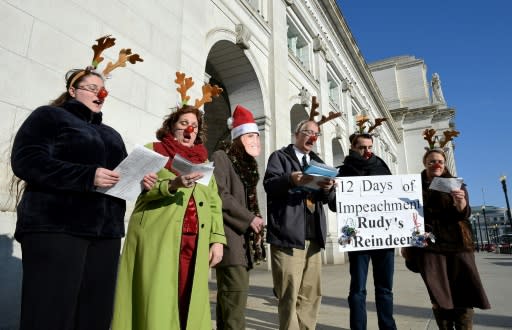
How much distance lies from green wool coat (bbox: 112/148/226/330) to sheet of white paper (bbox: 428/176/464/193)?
220 centimetres

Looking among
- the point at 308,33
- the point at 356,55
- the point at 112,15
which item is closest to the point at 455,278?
the point at 112,15

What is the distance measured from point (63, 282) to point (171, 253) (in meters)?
0.64

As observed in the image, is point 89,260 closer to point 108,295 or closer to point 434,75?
point 108,295

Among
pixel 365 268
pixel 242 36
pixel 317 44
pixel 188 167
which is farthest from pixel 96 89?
pixel 317 44

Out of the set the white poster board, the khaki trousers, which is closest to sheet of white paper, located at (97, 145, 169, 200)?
the khaki trousers

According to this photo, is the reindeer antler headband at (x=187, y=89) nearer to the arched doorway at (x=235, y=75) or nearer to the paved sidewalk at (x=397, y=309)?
the paved sidewalk at (x=397, y=309)

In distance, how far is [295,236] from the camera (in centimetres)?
297

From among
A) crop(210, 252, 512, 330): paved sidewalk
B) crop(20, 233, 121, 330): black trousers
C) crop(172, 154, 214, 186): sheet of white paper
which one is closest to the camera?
crop(20, 233, 121, 330): black trousers

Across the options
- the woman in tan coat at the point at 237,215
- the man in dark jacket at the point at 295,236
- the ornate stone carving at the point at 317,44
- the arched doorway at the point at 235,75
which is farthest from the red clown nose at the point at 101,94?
the ornate stone carving at the point at 317,44

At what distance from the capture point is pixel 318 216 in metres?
3.22

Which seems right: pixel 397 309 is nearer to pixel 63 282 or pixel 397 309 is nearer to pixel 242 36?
pixel 63 282

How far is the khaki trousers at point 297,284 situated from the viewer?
288 cm

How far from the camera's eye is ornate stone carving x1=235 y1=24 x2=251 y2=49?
958cm

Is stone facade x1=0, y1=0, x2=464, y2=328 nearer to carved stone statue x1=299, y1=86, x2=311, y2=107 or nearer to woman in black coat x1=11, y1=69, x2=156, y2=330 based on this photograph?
carved stone statue x1=299, y1=86, x2=311, y2=107
